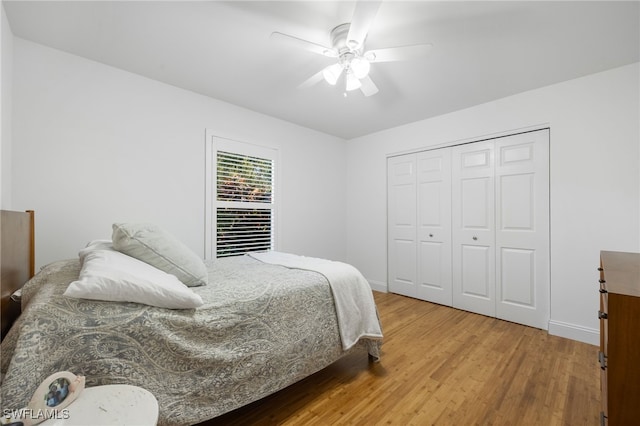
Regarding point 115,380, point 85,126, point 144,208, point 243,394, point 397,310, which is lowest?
point 397,310

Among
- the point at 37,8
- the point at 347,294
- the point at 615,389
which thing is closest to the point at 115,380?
the point at 347,294

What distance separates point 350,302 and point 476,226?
2.07 metres

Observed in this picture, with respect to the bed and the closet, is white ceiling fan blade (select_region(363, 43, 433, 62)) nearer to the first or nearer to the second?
the bed

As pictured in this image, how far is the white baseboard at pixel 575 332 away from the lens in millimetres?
2279

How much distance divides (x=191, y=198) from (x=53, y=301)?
1.83 meters

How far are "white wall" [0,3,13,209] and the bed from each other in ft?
2.50

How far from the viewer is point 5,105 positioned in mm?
1694

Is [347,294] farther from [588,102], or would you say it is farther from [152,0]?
[588,102]

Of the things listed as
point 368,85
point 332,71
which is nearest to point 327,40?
point 332,71

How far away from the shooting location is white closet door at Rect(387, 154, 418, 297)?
11.8ft

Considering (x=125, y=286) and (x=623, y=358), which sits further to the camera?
(x=125, y=286)

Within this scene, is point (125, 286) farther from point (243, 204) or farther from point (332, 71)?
A: point (243, 204)

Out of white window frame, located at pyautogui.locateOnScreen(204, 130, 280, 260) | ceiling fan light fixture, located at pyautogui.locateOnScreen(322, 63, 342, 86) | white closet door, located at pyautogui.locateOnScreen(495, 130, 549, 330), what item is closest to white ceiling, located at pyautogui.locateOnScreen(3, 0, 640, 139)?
ceiling fan light fixture, located at pyautogui.locateOnScreen(322, 63, 342, 86)

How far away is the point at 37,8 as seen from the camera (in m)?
1.61
